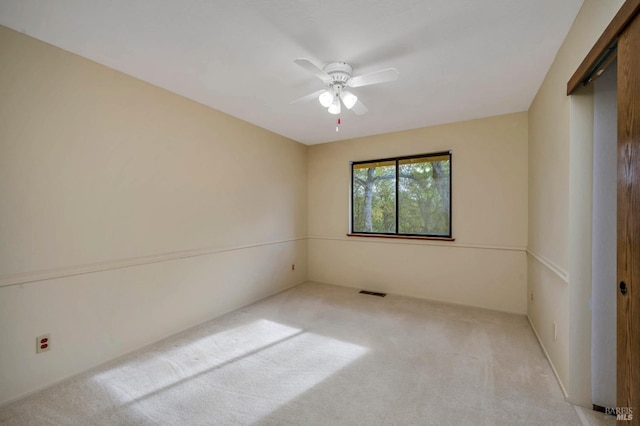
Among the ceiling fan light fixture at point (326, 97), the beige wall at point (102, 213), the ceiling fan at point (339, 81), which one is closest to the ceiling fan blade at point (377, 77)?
the ceiling fan at point (339, 81)

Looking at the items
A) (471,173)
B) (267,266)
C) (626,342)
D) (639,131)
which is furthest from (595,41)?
(267,266)

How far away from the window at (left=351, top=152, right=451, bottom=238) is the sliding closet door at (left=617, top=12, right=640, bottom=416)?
2.58 m

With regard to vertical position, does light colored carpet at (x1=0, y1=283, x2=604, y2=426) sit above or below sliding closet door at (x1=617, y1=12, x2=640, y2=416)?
below

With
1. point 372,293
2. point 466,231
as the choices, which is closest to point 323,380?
point 372,293

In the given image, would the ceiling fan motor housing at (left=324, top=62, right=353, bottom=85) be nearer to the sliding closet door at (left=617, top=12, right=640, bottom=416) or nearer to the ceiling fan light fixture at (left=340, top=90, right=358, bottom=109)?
the ceiling fan light fixture at (left=340, top=90, right=358, bottom=109)

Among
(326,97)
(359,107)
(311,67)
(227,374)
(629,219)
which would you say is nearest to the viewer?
(629,219)

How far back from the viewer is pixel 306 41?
6.27ft

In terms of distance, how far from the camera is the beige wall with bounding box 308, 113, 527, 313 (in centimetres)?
329

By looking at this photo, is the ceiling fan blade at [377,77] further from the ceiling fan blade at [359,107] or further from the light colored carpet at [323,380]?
the light colored carpet at [323,380]

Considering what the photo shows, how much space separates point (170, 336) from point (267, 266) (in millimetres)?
1556

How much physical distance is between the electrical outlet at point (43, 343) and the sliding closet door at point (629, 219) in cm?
337

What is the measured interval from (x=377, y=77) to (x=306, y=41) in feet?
1.89

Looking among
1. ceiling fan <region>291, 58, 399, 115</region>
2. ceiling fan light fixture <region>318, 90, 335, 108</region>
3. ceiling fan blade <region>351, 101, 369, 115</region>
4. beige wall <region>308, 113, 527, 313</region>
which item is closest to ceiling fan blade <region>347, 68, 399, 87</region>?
ceiling fan <region>291, 58, 399, 115</region>

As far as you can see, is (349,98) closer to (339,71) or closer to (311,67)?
(339,71)
